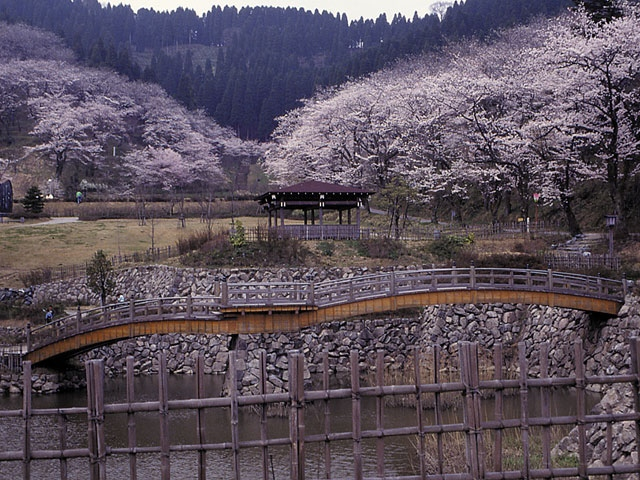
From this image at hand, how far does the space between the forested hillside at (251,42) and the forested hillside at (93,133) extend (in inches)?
329

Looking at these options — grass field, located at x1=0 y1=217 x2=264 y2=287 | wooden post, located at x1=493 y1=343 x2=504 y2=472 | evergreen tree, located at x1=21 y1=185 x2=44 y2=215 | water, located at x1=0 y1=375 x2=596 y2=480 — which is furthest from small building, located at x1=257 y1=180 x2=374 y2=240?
wooden post, located at x1=493 y1=343 x2=504 y2=472

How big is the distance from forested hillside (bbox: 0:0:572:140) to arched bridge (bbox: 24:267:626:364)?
5793 centimetres

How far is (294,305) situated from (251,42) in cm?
12542

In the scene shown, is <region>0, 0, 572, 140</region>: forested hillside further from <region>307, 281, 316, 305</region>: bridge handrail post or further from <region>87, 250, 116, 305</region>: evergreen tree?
<region>307, 281, 316, 305</region>: bridge handrail post

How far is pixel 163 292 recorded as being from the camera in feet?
120

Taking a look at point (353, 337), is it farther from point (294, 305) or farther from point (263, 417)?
point (263, 417)

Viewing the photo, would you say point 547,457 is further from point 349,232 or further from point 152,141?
point 152,141

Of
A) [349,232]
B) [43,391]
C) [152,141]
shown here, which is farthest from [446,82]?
[152,141]

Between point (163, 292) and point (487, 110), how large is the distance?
2471cm

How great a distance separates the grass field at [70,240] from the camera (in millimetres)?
44344

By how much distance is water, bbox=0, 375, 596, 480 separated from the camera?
63.1 feet

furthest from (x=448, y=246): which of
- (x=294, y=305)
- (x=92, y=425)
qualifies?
(x=92, y=425)

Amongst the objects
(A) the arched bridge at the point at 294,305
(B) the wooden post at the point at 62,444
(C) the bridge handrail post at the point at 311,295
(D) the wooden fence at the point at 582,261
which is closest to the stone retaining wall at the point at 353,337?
(A) the arched bridge at the point at 294,305

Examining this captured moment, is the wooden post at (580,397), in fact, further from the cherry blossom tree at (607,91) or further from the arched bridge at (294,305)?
the cherry blossom tree at (607,91)
